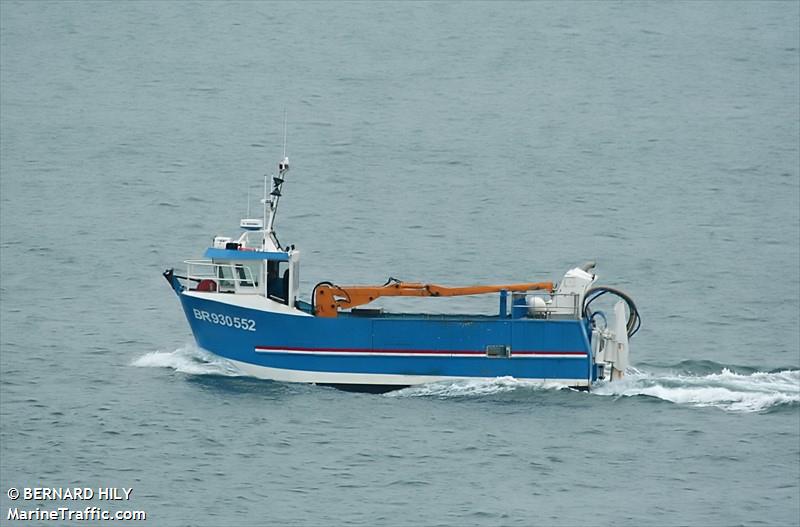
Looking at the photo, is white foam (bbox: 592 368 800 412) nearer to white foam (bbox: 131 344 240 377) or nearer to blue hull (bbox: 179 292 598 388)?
blue hull (bbox: 179 292 598 388)

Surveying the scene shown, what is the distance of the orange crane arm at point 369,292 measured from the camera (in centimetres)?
4406

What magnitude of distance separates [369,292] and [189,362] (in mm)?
4833

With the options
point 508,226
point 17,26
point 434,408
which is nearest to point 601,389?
point 434,408

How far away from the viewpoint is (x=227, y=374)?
44.7 metres

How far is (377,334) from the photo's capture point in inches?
1722

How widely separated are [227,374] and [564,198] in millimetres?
25601

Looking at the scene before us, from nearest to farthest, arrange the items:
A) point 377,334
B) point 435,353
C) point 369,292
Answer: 1. point 377,334
2. point 435,353
3. point 369,292

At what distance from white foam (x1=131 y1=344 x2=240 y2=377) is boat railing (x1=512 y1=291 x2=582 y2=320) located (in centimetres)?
663

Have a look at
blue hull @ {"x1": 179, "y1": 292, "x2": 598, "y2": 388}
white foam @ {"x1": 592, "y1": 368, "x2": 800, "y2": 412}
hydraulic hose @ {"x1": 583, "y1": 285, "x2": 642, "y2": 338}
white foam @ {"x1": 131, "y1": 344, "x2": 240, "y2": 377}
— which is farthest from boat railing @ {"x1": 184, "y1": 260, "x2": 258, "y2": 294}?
white foam @ {"x1": 592, "y1": 368, "x2": 800, "y2": 412}

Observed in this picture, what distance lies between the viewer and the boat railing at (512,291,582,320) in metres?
44.5

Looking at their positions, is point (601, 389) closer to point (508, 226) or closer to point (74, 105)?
point (508, 226)

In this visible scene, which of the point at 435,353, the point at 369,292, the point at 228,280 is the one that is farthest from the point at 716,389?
the point at 228,280

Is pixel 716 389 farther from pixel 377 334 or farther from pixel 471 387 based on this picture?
pixel 377 334

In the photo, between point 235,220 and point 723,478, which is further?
point 235,220
